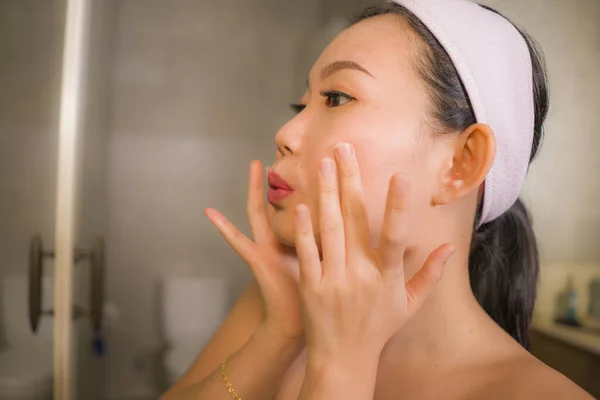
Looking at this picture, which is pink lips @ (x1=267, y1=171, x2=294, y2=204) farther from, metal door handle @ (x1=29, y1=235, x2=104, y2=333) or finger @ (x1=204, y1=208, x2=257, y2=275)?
metal door handle @ (x1=29, y1=235, x2=104, y2=333)

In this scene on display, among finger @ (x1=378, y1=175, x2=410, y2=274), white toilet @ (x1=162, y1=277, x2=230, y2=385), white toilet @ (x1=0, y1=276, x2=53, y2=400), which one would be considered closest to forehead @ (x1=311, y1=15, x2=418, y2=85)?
finger @ (x1=378, y1=175, x2=410, y2=274)

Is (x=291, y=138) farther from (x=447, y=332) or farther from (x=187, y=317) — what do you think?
(x=187, y=317)

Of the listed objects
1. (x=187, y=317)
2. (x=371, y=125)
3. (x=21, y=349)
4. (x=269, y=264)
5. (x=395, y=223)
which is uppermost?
(x=371, y=125)

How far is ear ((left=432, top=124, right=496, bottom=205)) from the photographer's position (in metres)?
0.56

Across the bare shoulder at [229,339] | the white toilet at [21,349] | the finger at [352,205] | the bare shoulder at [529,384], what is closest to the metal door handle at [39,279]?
the white toilet at [21,349]

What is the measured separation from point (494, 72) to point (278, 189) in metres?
0.32

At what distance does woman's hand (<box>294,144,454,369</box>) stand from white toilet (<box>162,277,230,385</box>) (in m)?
1.22

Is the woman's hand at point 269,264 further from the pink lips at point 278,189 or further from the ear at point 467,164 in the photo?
the ear at point 467,164

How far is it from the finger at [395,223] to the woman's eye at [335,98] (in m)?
0.21

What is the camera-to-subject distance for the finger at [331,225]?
0.46m

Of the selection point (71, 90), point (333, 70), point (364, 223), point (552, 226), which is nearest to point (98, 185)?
point (71, 90)

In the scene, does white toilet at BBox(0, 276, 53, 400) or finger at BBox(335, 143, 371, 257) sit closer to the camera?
finger at BBox(335, 143, 371, 257)

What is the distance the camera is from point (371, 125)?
0.56 metres

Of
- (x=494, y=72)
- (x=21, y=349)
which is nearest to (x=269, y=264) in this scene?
(x=494, y=72)
